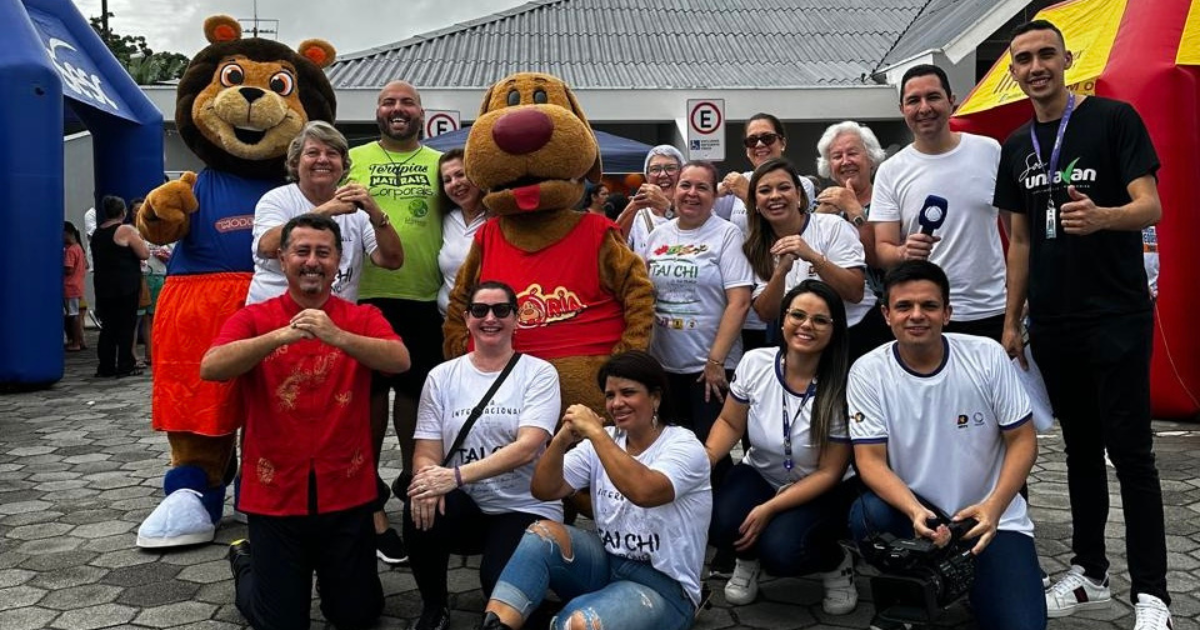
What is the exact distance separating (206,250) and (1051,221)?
11.5 feet

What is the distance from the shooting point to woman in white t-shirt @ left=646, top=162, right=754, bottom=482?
4.33 metres

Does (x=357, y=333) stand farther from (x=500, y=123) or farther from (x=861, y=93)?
(x=861, y=93)

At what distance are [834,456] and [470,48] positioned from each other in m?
15.2

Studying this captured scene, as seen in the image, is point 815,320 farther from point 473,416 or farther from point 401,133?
point 401,133

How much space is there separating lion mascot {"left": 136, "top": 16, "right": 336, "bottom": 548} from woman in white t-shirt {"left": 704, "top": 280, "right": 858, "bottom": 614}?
2.25 m

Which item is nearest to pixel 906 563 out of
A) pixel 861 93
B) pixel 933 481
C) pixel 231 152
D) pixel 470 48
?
pixel 933 481

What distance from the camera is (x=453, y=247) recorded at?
15.4 ft

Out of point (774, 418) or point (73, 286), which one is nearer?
point (774, 418)

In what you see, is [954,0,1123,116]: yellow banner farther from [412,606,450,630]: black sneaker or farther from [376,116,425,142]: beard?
[412,606,450,630]: black sneaker

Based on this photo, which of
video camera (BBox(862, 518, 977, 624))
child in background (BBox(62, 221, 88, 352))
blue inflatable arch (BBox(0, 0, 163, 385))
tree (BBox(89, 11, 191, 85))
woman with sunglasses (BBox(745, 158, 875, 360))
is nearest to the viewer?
video camera (BBox(862, 518, 977, 624))

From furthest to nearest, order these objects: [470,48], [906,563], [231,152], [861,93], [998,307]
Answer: [470,48] < [861,93] < [231,152] < [998,307] < [906,563]

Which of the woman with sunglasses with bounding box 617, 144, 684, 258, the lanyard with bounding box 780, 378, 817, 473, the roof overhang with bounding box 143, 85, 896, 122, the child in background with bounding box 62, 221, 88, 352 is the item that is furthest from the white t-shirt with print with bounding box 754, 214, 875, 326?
the roof overhang with bounding box 143, 85, 896, 122

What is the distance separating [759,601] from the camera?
3953mm

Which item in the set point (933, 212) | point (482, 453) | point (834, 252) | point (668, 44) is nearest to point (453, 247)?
point (482, 453)
